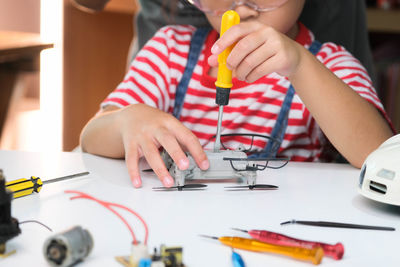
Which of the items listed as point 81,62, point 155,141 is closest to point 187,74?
point 155,141

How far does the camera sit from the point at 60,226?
1.59 feet

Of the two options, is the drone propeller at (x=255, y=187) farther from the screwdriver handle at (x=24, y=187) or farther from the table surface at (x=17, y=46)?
the table surface at (x=17, y=46)

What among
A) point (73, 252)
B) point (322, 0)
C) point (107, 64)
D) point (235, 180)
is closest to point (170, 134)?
point (235, 180)

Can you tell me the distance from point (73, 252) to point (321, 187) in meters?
0.38

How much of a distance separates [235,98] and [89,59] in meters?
1.55

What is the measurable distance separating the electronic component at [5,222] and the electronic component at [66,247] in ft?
0.14

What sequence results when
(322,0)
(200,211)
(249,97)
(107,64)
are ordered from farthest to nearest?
(107,64) → (322,0) → (249,97) → (200,211)

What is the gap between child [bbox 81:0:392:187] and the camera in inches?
27.2

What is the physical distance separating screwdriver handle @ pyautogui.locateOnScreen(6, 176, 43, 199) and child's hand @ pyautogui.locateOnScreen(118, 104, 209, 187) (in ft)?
0.38

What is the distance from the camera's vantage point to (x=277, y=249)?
1.43ft

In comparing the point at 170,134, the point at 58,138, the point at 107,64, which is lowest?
the point at 58,138

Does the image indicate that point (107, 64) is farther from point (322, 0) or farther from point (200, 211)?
point (200, 211)

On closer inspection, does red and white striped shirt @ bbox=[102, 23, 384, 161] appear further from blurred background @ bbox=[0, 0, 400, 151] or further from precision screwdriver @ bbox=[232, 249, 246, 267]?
blurred background @ bbox=[0, 0, 400, 151]

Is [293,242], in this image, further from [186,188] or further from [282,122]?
[282,122]
